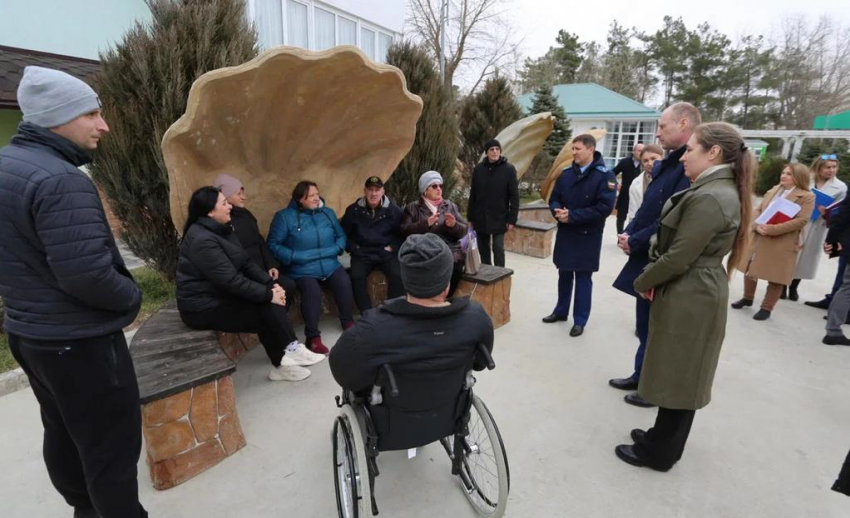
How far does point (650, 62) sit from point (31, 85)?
4122 cm

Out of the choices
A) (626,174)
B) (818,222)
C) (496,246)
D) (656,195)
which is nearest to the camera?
(656,195)

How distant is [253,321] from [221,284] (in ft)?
1.24

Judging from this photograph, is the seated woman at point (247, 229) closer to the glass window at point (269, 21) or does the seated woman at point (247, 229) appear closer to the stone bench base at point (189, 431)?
the stone bench base at point (189, 431)

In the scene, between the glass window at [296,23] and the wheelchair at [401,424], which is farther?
the glass window at [296,23]

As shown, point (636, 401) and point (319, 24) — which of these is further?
point (319, 24)

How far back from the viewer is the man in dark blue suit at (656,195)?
2664 millimetres

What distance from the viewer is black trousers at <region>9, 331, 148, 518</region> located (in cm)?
157

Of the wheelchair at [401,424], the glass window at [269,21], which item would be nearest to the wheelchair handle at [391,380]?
the wheelchair at [401,424]

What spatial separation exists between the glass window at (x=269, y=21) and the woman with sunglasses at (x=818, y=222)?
8.04 meters

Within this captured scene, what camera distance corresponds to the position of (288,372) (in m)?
3.24

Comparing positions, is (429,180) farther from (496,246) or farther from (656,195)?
(656,195)

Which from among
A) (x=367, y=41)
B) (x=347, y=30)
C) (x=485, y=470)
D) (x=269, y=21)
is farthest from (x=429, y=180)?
(x=367, y=41)

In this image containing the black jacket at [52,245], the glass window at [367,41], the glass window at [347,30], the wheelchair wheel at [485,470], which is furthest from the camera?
the glass window at [367,41]

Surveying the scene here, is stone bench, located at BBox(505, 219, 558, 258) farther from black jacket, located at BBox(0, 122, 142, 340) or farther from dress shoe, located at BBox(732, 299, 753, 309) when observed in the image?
black jacket, located at BBox(0, 122, 142, 340)
